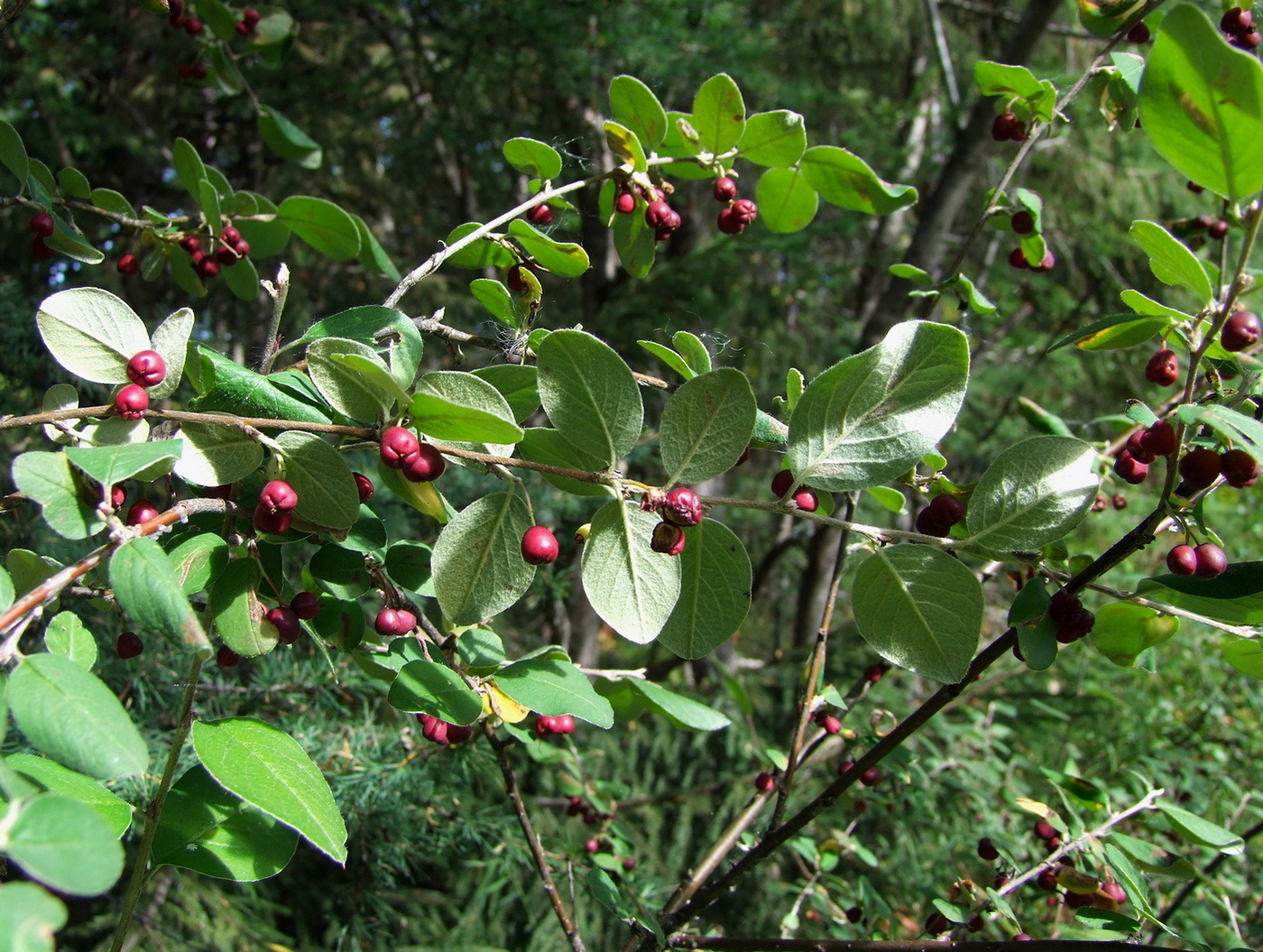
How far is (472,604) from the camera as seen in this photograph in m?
0.54

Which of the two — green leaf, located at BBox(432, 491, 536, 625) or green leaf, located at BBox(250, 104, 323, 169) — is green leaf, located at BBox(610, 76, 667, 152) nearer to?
green leaf, located at BBox(432, 491, 536, 625)

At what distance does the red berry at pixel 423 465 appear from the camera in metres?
0.49

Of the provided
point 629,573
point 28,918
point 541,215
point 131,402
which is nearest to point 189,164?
point 541,215

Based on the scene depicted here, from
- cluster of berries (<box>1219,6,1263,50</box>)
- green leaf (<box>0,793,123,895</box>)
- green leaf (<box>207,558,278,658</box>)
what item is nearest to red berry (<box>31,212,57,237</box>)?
green leaf (<box>207,558,278,658</box>)

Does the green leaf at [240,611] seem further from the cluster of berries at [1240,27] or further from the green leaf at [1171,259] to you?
the cluster of berries at [1240,27]

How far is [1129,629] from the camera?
1.97 feet

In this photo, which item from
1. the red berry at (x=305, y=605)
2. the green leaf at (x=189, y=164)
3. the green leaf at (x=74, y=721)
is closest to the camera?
the green leaf at (x=74, y=721)

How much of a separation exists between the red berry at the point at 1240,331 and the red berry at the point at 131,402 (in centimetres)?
67

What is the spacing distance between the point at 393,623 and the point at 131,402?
237 millimetres

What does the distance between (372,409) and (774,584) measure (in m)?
3.19

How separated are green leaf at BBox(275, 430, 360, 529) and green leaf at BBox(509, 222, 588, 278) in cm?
32

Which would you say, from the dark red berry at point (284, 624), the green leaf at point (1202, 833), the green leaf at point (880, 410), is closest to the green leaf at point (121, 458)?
the dark red berry at point (284, 624)

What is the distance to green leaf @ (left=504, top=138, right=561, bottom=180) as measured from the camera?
75cm

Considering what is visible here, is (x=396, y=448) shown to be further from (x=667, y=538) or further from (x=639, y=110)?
(x=639, y=110)
